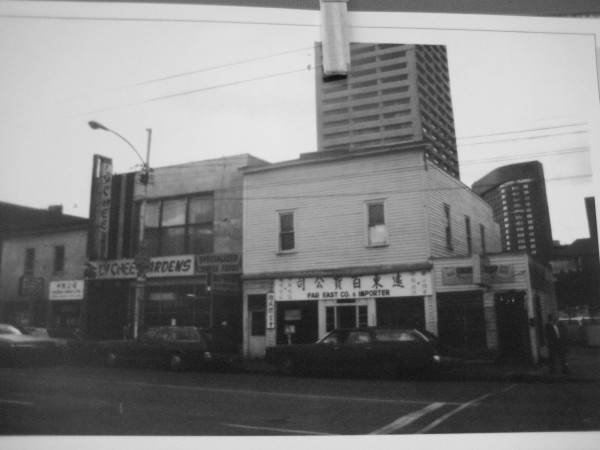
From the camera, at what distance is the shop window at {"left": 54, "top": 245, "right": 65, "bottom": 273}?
7.12 meters

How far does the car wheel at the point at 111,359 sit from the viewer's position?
22.1 feet

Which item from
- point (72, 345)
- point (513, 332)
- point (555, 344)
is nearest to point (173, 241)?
point (72, 345)

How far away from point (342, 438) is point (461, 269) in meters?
3.24

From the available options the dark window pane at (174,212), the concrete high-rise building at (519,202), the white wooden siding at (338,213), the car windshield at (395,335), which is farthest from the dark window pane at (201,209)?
the concrete high-rise building at (519,202)

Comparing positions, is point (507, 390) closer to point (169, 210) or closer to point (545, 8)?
point (545, 8)

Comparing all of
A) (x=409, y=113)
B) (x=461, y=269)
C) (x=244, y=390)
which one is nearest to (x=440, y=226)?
(x=461, y=269)

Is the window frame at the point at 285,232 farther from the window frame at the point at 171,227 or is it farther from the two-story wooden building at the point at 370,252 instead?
the window frame at the point at 171,227

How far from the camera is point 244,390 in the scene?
19.8 feet

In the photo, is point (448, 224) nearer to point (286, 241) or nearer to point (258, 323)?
point (286, 241)

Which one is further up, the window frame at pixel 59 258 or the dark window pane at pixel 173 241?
the dark window pane at pixel 173 241

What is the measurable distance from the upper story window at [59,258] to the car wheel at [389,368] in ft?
16.8

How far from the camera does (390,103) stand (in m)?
7.09

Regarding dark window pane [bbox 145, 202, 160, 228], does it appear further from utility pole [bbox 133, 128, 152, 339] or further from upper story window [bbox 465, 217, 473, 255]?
upper story window [bbox 465, 217, 473, 255]

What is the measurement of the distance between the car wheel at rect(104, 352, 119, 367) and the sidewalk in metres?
4.74
